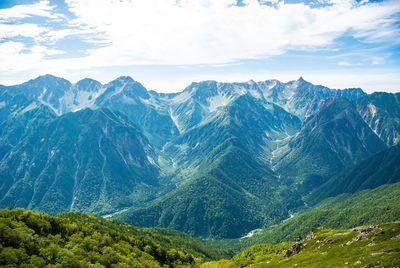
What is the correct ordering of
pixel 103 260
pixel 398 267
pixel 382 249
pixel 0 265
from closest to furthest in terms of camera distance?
pixel 398 267, pixel 382 249, pixel 0 265, pixel 103 260

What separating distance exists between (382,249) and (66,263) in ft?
415

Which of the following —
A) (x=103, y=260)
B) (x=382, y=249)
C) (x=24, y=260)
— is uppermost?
(x=382, y=249)

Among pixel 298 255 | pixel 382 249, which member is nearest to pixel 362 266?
pixel 382 249

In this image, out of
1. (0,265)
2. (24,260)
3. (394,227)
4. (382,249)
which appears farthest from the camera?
(24,260)

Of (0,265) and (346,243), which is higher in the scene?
(346,243)

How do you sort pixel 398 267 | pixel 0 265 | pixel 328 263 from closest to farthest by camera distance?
pixel 398 267 < pixel 328 263 < pixel 0 265

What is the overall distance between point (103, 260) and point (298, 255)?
9750 cm

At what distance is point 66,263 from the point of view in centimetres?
16350

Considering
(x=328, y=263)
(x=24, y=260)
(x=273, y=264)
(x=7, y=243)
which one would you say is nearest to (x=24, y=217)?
(x=7, y=243)

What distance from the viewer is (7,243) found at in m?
163

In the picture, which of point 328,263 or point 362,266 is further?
point 328,263

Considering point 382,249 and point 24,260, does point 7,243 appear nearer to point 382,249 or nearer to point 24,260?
point 24,260

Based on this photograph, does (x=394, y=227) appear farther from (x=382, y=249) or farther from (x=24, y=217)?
(x=24, y=217)

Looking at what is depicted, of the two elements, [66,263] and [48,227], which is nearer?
[66,263]
